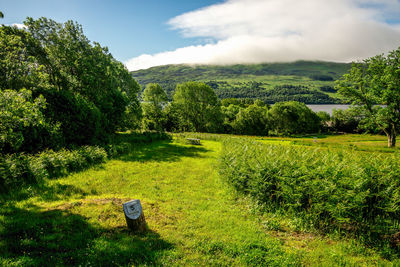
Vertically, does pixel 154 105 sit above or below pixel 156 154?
above

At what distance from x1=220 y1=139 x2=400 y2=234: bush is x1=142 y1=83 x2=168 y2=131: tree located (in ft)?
171

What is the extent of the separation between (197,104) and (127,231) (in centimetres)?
5331

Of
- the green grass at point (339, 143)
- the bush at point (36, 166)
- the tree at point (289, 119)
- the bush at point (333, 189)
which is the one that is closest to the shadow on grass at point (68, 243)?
the bush at point (36, 166)

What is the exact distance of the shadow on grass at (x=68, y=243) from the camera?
4.81 m

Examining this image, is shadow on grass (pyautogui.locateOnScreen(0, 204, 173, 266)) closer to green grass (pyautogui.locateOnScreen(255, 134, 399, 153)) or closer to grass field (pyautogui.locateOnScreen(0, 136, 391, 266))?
grass field (pyautogui.locateOnScreen(0, 136, 391, 266))

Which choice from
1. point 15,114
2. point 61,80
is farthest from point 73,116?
point 15,114

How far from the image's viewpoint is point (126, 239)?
5832mm

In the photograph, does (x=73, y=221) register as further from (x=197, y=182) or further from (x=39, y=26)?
(x=39, y=26)

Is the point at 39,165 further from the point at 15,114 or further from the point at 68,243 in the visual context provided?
the point at 68,243

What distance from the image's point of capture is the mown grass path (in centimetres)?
510

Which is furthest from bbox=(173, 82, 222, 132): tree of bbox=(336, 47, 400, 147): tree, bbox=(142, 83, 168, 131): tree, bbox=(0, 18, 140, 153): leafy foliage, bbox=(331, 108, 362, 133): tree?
bbox=(331, 108, 362, 133): tree

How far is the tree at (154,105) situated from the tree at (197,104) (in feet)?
20.4

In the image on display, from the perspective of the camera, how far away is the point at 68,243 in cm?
539

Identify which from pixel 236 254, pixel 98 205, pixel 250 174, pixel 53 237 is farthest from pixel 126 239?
pixel 250 174
